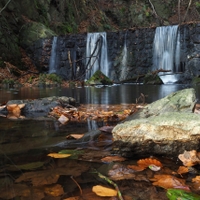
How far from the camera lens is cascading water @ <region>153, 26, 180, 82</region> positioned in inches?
618

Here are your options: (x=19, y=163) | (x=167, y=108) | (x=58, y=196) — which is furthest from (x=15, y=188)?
(x=167, y=108)

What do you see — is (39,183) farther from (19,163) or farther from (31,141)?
(31,141)

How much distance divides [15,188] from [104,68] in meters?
15.4

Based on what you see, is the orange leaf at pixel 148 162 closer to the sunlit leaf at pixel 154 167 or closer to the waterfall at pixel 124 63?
the sunlit leaf at pixel 154 167

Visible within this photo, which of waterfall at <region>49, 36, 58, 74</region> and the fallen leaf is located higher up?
waterfall at <region>49, 36, 58, 74</region>

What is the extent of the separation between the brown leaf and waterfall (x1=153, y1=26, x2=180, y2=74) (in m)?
14.6

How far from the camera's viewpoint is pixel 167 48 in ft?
52.7

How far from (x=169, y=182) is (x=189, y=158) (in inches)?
12.2

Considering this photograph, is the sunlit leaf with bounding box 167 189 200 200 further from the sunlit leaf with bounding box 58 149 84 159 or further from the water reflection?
the water reflection

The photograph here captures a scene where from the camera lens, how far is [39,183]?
4.01 ft

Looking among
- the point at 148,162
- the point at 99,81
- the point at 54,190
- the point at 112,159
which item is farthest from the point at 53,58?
the point at 54,190

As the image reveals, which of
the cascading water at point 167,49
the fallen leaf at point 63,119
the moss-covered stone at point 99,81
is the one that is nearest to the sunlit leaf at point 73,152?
the fallen leaf at point 63,119

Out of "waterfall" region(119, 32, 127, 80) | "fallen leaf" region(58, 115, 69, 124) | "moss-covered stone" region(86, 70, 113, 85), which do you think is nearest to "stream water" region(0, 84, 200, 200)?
"fallen leaf" region(58, 115, 69, 124)

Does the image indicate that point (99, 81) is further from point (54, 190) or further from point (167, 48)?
point (54, 190)
